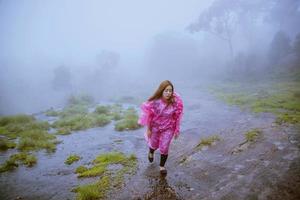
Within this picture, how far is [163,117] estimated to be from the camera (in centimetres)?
Result: 615

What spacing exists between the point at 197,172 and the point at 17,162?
6685mm

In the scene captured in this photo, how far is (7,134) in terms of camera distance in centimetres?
1420

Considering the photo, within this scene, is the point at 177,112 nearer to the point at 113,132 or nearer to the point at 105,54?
the point at 113,132

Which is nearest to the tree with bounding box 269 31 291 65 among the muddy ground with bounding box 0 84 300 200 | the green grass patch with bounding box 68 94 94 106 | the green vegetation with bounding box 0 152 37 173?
the green grass patch with bounding box 68 94 94 106

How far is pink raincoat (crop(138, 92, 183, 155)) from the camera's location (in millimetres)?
6125

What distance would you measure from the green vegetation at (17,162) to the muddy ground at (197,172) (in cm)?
28

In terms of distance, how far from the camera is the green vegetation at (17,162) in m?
8.20

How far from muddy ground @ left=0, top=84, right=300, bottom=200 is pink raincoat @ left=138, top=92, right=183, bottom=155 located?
0.97 m

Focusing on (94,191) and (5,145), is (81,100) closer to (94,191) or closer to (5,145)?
(5,145)

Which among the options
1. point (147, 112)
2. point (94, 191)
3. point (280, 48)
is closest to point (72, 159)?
point (94, 191)

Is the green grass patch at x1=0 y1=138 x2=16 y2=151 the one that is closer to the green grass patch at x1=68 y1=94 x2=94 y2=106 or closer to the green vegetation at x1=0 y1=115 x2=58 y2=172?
the green vegetation at x1=0 y1=115 x2=58 y2=172

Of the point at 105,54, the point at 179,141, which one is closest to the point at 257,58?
the point at 105,54

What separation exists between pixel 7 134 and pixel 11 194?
367 inches

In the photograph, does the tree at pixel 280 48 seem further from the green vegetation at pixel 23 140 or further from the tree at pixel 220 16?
the green vegetation at pixel 23 140
